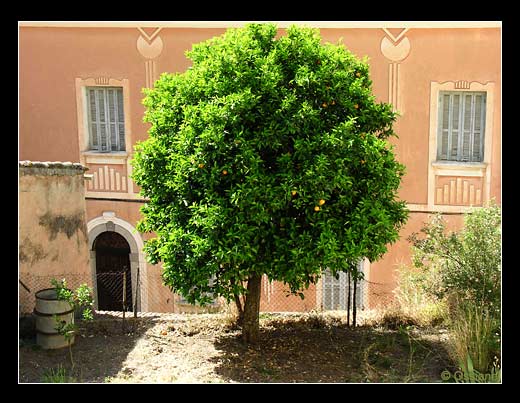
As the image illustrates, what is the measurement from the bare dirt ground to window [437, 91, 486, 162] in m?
4.08

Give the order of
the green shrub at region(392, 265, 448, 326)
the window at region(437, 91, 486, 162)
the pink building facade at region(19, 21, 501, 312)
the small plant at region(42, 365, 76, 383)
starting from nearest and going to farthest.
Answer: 1. the small plant at region(42, 365, 76, 383)
2. the green shrub at region(392, 265, 448, 326)
3. the pink building facade at region(19, 21, 501, 312)
4. the window at region(437, 91, 486, 162)

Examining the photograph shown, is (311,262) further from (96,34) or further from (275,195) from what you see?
(96,34)

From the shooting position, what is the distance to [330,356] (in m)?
7.75

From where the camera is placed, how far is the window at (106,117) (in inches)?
480

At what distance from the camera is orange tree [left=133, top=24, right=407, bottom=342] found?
6621mm

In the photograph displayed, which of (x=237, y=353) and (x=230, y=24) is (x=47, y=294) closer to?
(x=237, y=353)

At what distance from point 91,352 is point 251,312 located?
6.74ft

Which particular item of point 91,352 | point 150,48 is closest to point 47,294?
point 91,352

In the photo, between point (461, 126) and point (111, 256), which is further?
point (111, 256)

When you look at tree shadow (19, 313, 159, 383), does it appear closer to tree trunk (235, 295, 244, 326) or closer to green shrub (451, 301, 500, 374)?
tree trunk (235, 295, 244, 326)

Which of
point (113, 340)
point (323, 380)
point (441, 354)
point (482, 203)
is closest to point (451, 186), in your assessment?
point (482, 203)

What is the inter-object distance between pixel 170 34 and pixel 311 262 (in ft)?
21.7

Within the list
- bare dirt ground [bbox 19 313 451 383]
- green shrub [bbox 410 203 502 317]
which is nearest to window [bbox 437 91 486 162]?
green shrub [bbox 410 203 502 317]

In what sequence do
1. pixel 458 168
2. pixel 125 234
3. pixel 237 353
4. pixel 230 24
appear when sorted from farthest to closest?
pixel 125 234 < pixel 458 168 < pixel 230 24 < pixel 237 353
